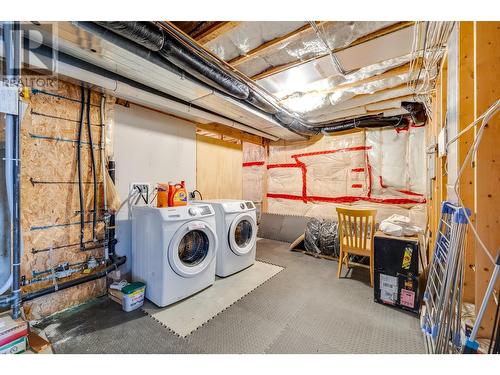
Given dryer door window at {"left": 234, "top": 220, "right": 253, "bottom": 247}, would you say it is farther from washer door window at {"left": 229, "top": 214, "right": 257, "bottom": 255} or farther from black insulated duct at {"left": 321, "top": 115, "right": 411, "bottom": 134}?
black insulated duct at {"left": 321, "top": 115, "right": 411, "bottom": 134}

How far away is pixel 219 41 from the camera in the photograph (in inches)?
63.6

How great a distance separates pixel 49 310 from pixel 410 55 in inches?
148

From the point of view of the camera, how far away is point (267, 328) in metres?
1.74

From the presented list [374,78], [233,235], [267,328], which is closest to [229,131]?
[233,235]

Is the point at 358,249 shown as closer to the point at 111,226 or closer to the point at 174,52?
the point at 174,52

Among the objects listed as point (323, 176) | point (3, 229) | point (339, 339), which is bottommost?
point (339, 339)

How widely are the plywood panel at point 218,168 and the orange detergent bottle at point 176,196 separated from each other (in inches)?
44.2

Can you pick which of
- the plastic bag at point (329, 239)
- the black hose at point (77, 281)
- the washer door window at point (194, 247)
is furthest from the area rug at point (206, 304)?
the plastic bag at point (329, 239)

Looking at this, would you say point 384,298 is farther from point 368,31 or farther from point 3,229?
point 3,229

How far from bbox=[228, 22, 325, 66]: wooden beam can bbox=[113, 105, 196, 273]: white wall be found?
1394 mm

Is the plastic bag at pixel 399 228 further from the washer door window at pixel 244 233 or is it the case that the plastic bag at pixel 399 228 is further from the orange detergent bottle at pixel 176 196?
the orange detergent bottle at pixel 176 196

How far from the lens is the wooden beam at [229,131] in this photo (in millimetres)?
3596

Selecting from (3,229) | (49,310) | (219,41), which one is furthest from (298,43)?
(49,310)

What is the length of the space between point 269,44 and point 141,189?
2089 millimetres
